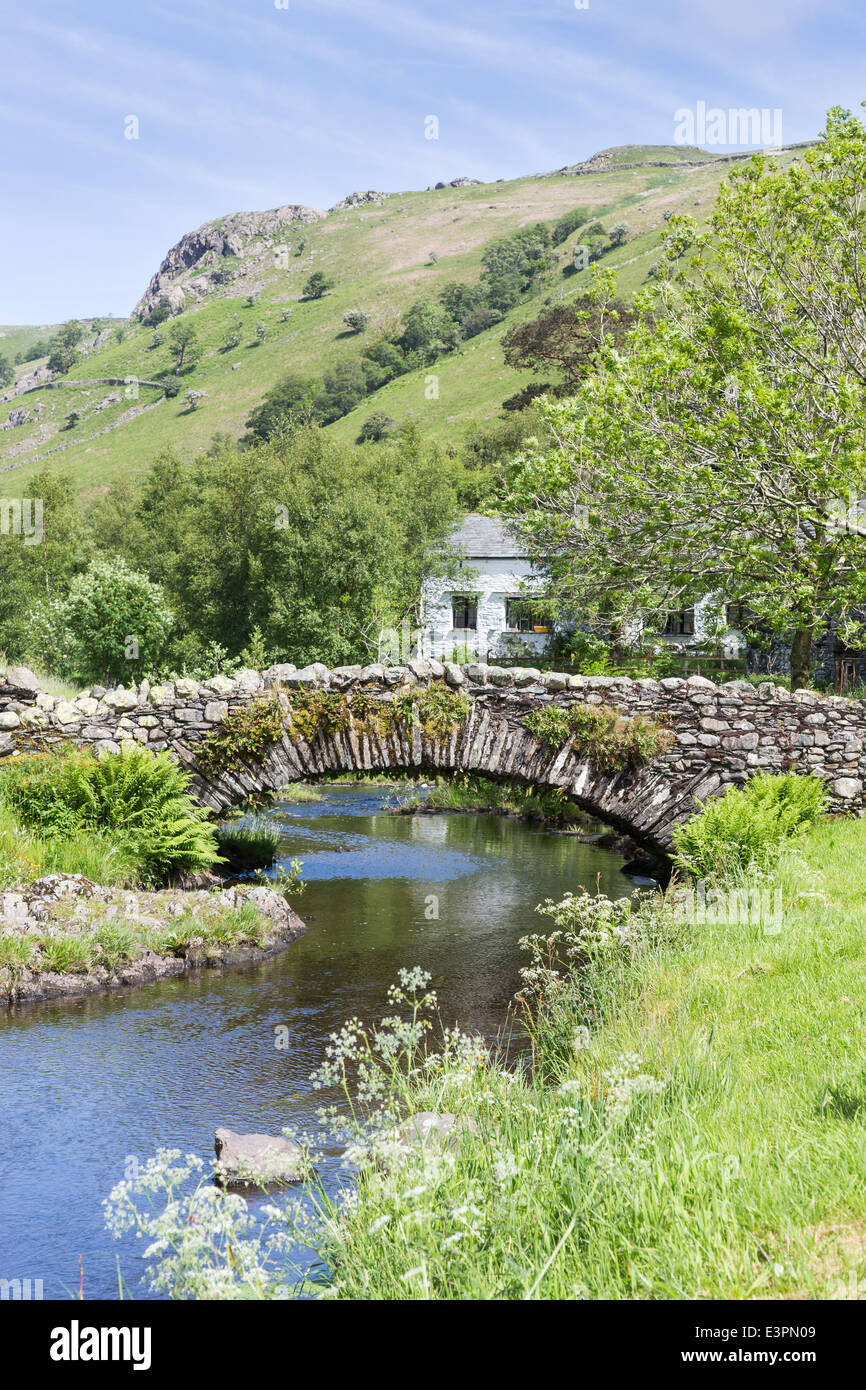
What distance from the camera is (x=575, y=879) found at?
57.9 feet

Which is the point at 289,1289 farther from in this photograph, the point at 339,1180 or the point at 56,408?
the point at 56,408

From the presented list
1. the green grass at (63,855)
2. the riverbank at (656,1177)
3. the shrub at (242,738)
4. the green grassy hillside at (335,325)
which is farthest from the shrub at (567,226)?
the riverbank at (656,1177)

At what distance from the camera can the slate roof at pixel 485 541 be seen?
41344 millimetres

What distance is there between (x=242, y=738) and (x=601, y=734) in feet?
16.5

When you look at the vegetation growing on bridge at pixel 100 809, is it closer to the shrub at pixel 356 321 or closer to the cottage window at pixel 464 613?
the cottage window at pixel 464 613

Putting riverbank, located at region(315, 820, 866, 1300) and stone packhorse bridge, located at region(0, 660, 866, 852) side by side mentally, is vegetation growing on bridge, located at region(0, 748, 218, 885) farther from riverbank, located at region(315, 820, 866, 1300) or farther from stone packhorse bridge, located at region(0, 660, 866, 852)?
riverbank, located at region(315, 820, 866, 1300)

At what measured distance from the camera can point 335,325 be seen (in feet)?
395

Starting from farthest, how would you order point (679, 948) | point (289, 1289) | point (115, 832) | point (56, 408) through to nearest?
point (56, 408) → point (115, 832) → point (679, 948) → point (289, 1289)

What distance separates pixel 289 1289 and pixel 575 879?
1407 centimetres

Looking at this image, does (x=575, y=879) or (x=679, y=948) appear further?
(x=575, y=879)

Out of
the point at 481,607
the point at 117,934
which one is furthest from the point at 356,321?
the point at 117,934

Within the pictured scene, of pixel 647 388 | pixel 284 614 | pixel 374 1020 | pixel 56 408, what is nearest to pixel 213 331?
pixel 56 408

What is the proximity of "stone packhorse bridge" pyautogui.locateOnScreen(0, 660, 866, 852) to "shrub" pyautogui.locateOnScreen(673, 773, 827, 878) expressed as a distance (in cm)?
86
